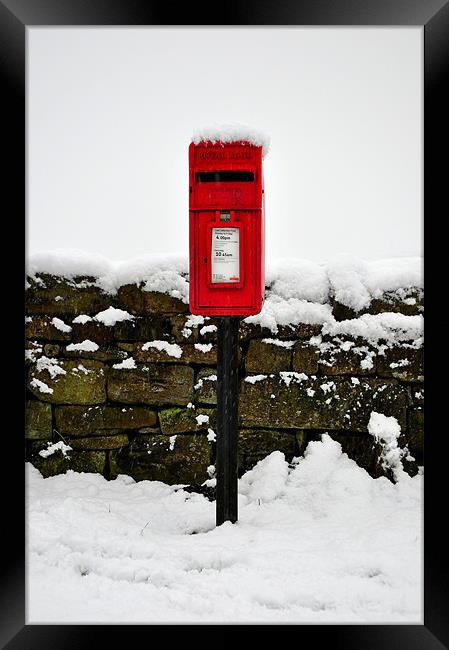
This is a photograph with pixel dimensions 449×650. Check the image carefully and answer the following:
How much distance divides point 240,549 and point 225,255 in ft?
4.92

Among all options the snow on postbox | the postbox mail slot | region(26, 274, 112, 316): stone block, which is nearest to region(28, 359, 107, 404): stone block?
region(26, 274, 112, 316): stone block

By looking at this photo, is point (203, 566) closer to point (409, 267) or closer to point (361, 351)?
point (361, 351)

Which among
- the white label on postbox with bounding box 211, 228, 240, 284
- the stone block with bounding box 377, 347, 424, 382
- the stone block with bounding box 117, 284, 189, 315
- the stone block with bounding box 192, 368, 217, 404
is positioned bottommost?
the stone block with bounding box 192, 368, 217, 404

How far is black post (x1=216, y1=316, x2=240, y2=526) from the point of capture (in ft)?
7.98

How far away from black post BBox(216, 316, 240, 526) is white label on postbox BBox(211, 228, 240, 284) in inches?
10.0

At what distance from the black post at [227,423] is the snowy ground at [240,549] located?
149mm

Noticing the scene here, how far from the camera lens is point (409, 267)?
3.25 m

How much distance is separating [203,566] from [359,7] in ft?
8.21

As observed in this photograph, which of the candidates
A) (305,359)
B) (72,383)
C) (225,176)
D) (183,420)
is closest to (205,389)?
(183,420)

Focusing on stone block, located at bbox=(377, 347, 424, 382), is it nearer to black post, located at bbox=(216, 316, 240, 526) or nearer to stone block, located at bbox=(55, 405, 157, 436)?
black post, located at bbox=(216, 316, 240, 526)

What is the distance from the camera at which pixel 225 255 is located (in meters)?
2.29

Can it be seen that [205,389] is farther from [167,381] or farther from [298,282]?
[298,282]
